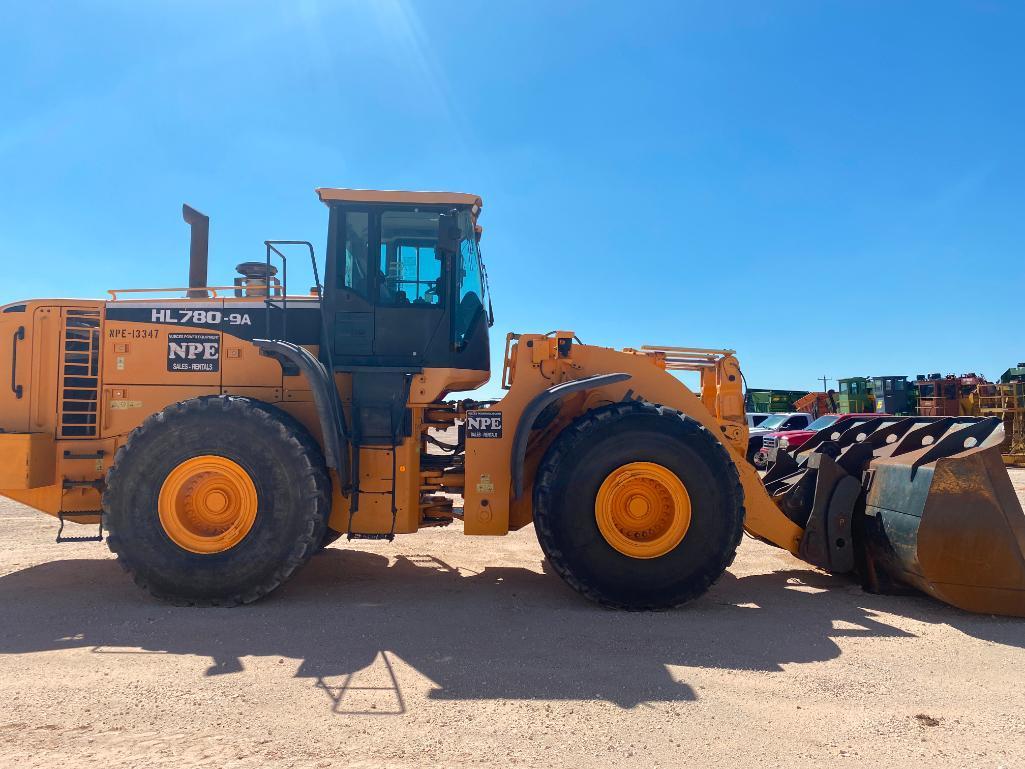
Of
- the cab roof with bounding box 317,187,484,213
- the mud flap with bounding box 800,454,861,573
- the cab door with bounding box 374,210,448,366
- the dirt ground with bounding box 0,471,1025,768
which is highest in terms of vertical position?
the cab roof with bounding box 317,187,484,213

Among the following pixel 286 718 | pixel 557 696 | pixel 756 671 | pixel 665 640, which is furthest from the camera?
pixel 665 640

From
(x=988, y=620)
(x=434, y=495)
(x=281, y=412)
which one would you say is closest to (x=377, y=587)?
(x=434, y=495)

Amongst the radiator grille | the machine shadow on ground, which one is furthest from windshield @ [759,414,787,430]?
the radiator grille

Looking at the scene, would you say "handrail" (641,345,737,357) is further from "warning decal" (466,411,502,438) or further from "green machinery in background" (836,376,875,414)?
"green machinery in background" (836,376,875,414)

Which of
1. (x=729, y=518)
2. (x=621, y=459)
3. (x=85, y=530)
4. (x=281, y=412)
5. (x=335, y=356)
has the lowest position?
(x=85, y=530)

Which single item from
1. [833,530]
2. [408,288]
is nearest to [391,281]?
[408,288]

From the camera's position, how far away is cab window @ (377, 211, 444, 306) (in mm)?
5312

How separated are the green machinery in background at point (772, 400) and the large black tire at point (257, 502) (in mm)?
24343

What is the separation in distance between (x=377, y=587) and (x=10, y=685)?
2549 millimetres

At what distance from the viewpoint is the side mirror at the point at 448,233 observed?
507cm

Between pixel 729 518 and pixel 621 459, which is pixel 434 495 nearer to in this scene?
pixel 621 459

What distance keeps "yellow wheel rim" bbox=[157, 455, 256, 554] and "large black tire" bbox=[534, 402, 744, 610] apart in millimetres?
2283

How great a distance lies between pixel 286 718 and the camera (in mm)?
3053

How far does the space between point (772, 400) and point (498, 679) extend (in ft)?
84.5
